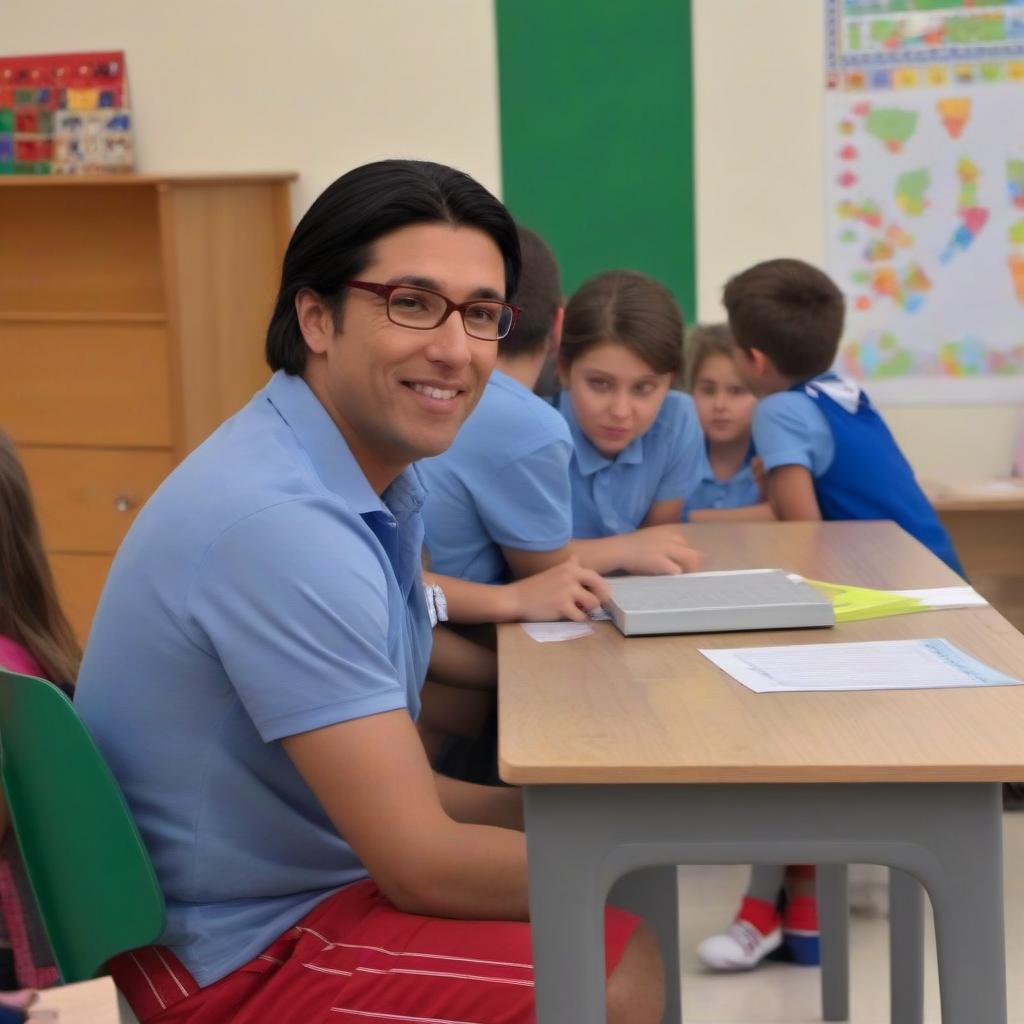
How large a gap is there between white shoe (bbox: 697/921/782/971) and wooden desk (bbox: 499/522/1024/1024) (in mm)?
1250

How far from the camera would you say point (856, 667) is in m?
1.51

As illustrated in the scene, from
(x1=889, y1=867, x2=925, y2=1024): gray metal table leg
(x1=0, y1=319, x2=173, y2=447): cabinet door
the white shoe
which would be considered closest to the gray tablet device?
(x1=889, y1=867, x2=925, y2=1024): gray metal table leg

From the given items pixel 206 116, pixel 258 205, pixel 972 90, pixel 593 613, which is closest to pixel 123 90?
pixel 206 116

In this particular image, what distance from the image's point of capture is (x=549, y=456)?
81.2 inches

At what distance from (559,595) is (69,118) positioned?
368cm

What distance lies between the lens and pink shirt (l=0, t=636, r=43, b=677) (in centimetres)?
155

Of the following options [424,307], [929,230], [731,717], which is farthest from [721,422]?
[731,717]

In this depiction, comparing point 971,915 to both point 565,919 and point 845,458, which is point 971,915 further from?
point 845,458

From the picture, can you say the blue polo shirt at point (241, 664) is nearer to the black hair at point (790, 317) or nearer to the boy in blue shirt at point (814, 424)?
the boy in blue shirt at point (814, 424)

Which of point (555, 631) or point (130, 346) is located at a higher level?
point (130, 346)

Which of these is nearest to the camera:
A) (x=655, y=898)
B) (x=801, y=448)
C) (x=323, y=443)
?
(x=323, y=443)

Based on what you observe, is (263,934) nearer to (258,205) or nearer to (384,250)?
(384,250)

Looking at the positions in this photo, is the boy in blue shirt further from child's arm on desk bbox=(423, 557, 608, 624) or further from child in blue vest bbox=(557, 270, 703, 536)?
child's arm on desk bbox=(423, 557, 608, 624)

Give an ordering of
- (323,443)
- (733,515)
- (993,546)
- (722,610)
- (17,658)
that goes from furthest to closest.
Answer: (993,546) → (733,515) → (722,610) → (17,658) → (323,443)
